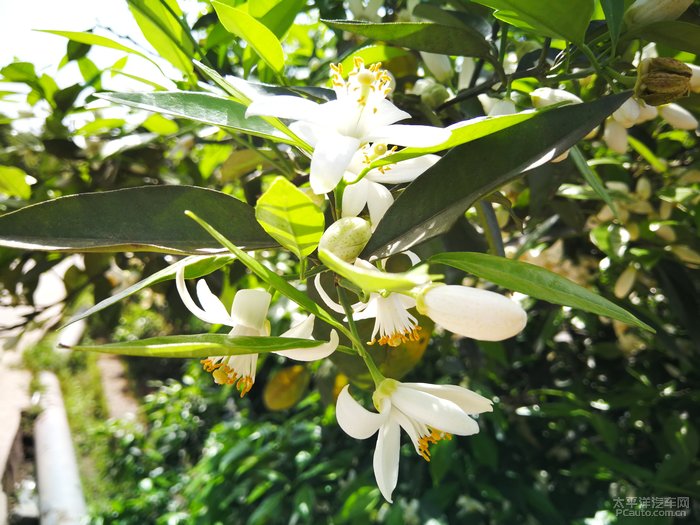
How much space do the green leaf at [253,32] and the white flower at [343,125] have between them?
0.06m

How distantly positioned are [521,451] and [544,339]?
0.42 meters

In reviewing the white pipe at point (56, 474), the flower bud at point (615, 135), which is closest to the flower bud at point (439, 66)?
the flower bud at point (615, 135)

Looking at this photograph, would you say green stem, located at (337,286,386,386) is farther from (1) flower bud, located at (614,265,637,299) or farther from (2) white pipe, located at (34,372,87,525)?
(2) white pipe, located at (34,372,87,525)

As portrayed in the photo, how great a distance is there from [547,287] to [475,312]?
3 cm

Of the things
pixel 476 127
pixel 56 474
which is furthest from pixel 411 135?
pixel 56 474

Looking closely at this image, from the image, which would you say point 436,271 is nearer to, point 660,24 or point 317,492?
point 660,24

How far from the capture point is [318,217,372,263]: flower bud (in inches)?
12.4

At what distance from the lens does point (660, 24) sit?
1.39 ft

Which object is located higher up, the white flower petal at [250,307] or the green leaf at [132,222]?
the green leaf at [132,222]

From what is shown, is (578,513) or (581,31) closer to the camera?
(581,31)

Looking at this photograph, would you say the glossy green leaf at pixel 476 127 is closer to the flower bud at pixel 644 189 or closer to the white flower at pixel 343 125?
the white flower at pixel 343 125

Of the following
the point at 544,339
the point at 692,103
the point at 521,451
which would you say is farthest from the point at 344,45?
the point at 521,451

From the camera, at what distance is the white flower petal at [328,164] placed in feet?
0.99

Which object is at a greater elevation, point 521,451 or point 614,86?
point 614,86
